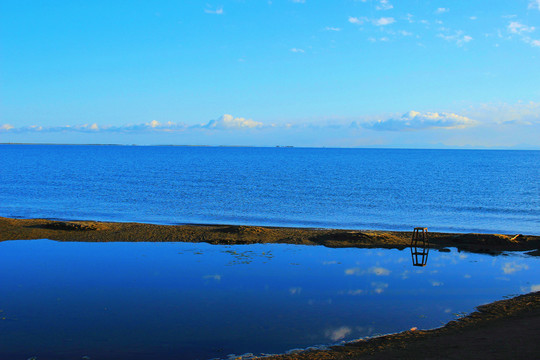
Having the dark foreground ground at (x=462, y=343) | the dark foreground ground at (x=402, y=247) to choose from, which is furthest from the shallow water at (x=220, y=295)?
the dark foreground ground at (x=402, y=247)

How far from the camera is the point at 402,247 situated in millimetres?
26906

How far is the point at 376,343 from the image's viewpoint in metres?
12.2

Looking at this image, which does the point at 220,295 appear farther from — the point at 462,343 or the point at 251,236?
the point at 251,236

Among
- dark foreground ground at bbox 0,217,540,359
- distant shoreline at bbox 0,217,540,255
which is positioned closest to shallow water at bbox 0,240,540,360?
dark foreground ground at bbox 0,217,540,359

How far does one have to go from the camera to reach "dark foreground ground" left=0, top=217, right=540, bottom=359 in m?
11.4

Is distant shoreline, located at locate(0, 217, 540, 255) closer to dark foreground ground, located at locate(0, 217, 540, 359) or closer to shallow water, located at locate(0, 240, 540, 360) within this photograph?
dark foreground ground, located at locate(0, 217, 540, 359)

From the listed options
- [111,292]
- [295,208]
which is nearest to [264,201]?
[295,208]

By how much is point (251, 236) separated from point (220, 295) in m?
12.3

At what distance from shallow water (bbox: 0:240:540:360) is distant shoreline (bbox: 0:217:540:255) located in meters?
1.78

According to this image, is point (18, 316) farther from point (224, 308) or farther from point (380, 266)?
point (380, 266)

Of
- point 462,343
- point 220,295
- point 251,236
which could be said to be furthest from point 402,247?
point 462,343

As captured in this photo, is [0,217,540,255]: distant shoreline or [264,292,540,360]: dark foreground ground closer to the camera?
[264,292,540,360]: dark foreground ground

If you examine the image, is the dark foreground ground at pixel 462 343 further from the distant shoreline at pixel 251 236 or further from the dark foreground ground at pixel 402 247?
the distant shoreline at pixel 251 236

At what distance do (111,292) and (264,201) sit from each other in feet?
116
